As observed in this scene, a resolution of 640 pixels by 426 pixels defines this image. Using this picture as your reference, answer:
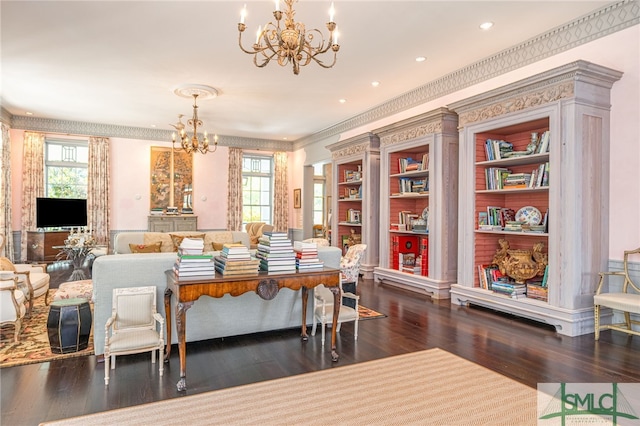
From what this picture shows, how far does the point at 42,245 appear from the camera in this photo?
8555mm

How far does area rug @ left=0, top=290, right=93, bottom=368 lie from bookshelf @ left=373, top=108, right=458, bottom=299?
14.9ft

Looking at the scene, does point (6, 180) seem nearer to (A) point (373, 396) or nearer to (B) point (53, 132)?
(B) point (53, 132)

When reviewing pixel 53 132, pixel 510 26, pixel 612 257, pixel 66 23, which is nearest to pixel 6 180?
pixel 53 132

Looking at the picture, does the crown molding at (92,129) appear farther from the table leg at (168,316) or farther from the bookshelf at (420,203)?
the table leg at (168,316)

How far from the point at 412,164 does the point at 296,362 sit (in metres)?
4.30

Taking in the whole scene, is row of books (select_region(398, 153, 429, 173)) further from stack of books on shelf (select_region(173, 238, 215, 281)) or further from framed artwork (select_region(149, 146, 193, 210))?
framed artwork (select_region(149, 146, 193, 210))

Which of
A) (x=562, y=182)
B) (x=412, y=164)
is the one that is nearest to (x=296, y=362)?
(x=562, y=182)

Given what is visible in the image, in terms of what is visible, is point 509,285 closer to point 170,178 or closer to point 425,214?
point 425,214

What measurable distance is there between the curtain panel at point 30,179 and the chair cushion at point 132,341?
7828mm

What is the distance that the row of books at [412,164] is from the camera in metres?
6.18

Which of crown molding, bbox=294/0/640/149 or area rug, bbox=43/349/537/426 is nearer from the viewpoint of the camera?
area rug, bbox=43/349/537/426

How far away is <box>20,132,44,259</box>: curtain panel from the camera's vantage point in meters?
8.84

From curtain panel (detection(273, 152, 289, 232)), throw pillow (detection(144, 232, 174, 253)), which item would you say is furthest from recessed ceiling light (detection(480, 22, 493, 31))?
curtain panel (detection(273, 152, 289, 232))

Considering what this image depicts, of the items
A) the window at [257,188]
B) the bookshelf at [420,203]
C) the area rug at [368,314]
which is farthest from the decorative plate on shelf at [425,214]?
the window at [257,188]
